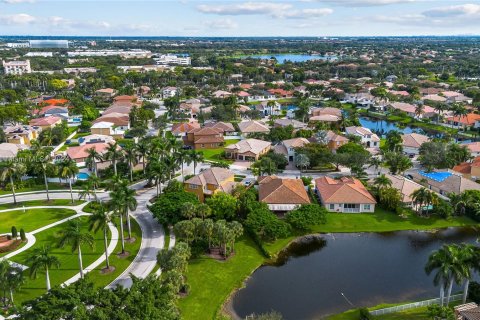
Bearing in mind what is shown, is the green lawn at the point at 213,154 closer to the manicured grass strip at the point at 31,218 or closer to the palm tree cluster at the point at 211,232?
the manicured grass strip at the point at 31,218

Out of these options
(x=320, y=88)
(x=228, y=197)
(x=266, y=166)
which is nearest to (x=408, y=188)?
(x=266, y=166)

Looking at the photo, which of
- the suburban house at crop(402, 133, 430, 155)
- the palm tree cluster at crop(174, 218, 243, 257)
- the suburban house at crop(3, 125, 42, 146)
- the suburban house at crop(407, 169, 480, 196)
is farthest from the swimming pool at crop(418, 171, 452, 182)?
the suburban house at crop(3, 125, 42, 146)

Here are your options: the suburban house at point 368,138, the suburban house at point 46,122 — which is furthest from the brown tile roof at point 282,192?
the suburban house at point 46,122

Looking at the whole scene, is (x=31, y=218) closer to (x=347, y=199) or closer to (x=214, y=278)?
(x=214, y=278)

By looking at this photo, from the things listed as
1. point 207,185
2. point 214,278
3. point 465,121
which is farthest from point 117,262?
point 465,121

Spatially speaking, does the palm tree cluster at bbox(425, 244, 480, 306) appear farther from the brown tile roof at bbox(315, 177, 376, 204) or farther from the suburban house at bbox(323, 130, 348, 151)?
the suburban house at bbox(323, 130, 348, 151)
